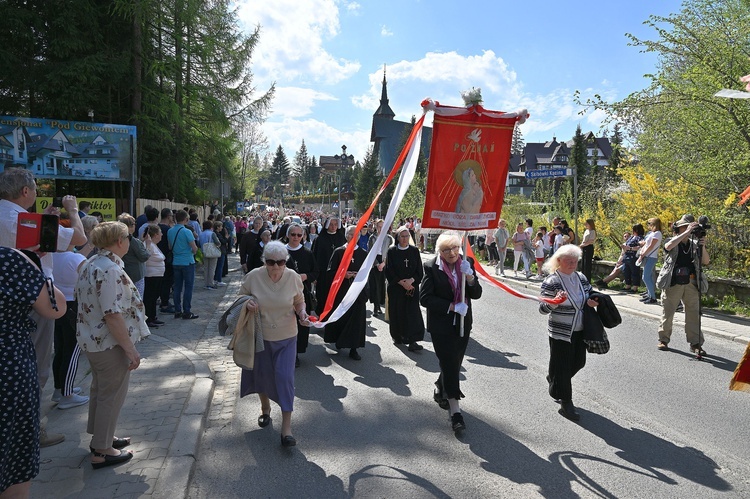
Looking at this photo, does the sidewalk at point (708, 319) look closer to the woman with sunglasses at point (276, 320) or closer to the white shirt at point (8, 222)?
the woman with sunglasses at point (276, 320)

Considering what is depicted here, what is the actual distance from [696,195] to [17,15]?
1967cm

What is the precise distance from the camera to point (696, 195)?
42.8 ft

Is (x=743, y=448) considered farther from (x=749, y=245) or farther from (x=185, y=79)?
(x=185, y=79)

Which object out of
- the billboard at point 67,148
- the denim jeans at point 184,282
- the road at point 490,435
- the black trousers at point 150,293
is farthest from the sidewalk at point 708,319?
the billboard at point 67,148

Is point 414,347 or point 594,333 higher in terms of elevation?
point 594,333

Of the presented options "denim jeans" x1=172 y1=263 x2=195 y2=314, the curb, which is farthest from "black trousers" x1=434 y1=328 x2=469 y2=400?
"denim jeans" x1=172 y1=263 x2=195 y2=314

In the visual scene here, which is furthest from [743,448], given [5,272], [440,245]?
[5,272]

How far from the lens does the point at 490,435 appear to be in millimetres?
4684

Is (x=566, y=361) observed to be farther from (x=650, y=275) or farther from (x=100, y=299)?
(x=650, y=275)

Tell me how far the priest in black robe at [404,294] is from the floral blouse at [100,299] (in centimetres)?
443

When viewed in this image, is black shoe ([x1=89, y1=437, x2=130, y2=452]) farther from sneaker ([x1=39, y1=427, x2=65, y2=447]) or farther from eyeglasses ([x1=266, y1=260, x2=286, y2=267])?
eyeglasses ([x1=266, y1=260, x2=286, y2=267])

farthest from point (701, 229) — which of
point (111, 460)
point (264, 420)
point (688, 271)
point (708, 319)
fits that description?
point (111, 460)

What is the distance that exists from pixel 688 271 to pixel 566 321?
11.7 feet

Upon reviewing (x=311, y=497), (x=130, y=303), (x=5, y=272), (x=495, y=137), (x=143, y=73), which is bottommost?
(x=311, y=497)
